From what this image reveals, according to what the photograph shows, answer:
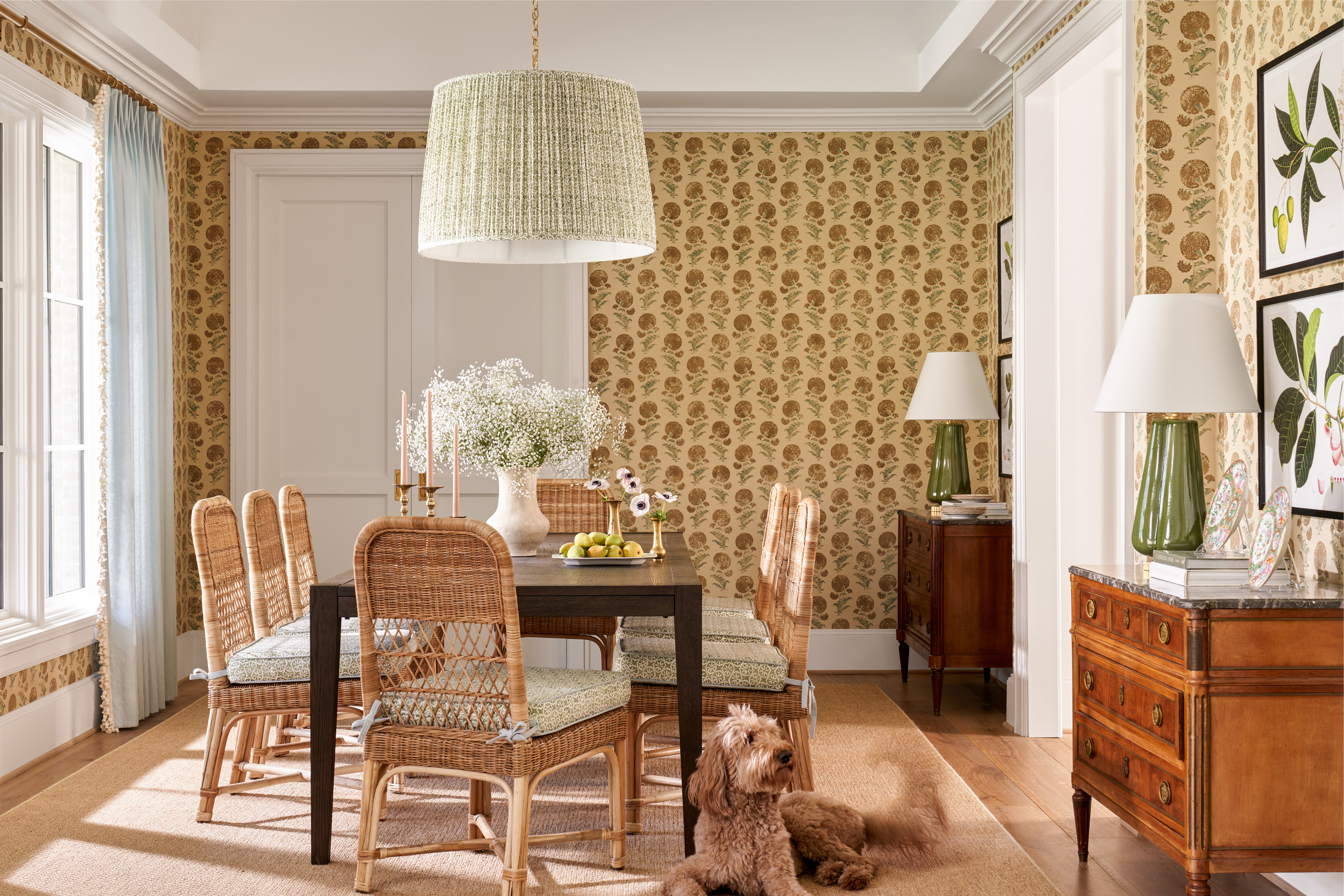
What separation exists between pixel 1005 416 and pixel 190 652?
406 centimetres

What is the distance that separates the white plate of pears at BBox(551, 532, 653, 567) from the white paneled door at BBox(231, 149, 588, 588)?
2147mm

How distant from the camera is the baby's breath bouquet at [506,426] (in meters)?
3.19

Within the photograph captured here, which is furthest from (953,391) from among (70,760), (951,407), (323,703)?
(70,760)

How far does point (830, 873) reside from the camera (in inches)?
107

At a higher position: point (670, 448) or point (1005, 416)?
point (1005, 416)

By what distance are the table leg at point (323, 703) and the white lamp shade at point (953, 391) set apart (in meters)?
2.78

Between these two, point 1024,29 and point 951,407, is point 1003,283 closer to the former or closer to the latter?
point 951,407

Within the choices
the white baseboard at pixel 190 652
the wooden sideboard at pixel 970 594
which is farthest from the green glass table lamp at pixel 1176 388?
the white baseboard at pixel 190 652

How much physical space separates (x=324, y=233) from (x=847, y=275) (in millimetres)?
2605

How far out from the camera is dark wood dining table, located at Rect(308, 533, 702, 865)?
262 centimetres

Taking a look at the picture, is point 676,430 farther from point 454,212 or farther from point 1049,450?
point 454,212

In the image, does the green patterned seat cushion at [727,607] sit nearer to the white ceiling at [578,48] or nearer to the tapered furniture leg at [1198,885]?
the tapered furniture leg at [1198,885]

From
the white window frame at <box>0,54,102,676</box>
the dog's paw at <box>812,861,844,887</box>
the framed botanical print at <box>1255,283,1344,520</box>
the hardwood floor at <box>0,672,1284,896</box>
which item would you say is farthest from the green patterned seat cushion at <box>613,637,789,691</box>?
the white window frame at <box>0,54,102,676</box>

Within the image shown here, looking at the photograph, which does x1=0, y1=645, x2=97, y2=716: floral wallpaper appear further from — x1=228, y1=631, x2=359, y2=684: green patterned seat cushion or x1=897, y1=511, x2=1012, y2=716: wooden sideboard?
x1=897, y1=511, x2=1012, y2=716: wooden sideboard
